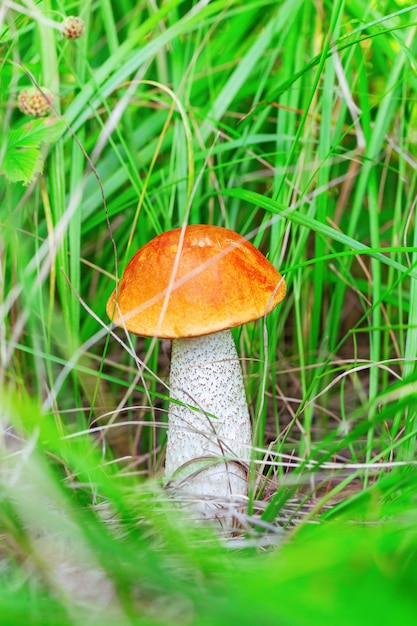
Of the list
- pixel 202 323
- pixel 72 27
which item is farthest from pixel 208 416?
pixel 72 27

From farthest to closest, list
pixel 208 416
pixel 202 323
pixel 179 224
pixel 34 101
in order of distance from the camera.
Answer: pixel 179 224
pixel 34 101
pixel 208 416
pixel 202 323

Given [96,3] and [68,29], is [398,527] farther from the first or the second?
[96,3]

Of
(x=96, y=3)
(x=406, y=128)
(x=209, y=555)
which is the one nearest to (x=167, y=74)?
(x=96, y=3)

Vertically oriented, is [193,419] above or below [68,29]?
below

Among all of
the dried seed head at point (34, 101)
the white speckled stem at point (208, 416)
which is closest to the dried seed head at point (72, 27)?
the dried seed head at point (34, 101)

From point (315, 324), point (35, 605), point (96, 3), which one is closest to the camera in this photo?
point (35, 605)

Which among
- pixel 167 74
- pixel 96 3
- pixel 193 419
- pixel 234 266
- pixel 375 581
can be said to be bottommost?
pixel 193 419

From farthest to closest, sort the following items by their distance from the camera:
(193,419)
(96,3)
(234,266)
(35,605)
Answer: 1. (96,3)
2. (193,419)
3. (234,266)
4. (35,605)

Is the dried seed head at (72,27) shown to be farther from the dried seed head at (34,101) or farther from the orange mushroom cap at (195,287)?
the orange mushroom cap at (195,287)

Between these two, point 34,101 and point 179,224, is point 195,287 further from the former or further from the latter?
point 34,101
